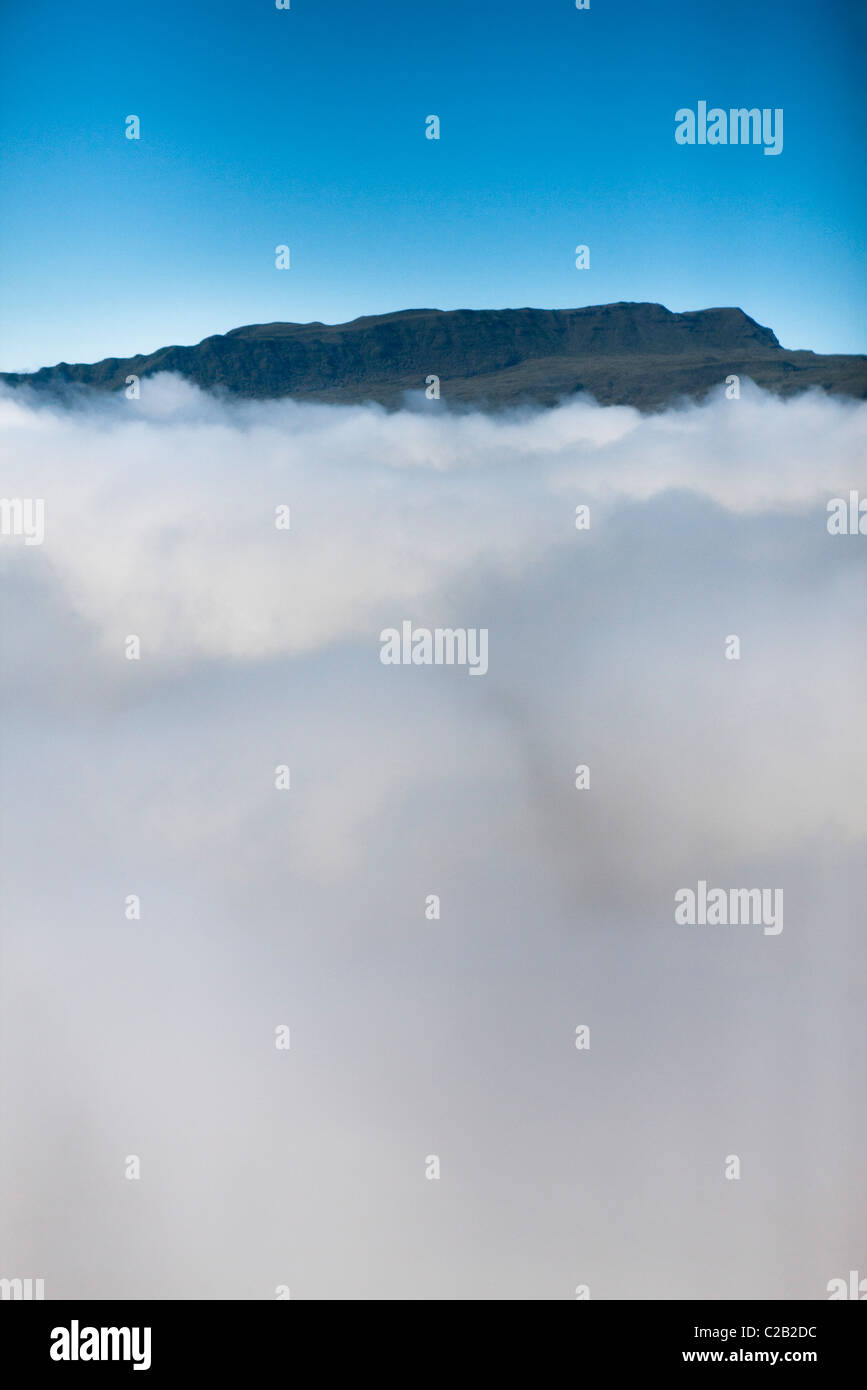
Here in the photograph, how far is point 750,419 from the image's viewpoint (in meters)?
2.43

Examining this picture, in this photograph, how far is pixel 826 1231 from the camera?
2221 millimetres

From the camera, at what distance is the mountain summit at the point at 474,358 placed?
8.32 feet

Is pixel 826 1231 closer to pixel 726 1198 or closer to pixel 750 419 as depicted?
pixel 726 1198

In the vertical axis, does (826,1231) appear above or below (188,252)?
below

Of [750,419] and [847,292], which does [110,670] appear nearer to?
[750,419]

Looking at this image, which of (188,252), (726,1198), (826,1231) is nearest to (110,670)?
(188,252)

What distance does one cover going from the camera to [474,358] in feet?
8.46

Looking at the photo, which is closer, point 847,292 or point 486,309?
point 847,292

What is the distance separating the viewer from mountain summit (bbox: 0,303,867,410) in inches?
99.8
